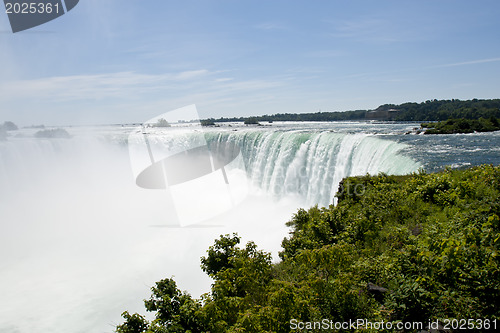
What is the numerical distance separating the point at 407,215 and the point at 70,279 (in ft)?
55.4

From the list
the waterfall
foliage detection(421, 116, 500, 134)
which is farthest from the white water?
foliage detection(421, 116, 500, 134)

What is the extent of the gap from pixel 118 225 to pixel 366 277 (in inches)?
1012

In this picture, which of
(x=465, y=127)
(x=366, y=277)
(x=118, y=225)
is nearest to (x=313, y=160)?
(x=118, y=225)

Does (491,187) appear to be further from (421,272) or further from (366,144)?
(366,144)

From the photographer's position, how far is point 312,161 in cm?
2520

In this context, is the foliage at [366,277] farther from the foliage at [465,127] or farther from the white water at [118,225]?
the foliage at [465,127]

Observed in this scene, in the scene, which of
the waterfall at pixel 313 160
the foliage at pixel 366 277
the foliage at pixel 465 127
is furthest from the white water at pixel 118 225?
the foliage at pixel 465 127

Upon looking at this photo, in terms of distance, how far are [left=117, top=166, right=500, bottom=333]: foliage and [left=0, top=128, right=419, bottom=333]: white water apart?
8.70m

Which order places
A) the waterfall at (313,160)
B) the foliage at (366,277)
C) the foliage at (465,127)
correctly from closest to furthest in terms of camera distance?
the foliage at (366,277)
the waterfall at (313,160)
the foliage at (465,127)

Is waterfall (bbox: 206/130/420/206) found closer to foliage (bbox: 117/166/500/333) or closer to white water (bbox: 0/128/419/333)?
white water (bbox: 0/128/419/333)

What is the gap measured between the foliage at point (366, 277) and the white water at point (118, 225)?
870cm

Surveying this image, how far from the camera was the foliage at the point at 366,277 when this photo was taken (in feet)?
14.1

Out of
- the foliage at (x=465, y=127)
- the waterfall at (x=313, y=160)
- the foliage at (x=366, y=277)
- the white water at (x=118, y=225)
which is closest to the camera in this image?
the foliage at (x=366, y=277)

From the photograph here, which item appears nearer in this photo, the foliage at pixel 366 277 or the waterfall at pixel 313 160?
the foliage at pixel 366 277
